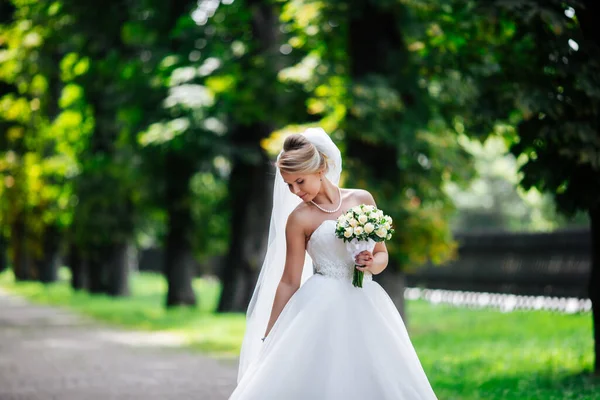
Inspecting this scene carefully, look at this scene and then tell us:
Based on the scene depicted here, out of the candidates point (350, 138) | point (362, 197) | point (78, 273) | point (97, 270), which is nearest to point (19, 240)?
point (78, 273)

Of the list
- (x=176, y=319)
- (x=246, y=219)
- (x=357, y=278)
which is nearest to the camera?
(x=357, y=278)

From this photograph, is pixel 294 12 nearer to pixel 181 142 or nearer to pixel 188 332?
pixel 181 142

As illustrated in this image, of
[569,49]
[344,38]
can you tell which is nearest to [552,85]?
[569,49]

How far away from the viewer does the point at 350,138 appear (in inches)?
567

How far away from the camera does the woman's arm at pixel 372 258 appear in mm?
5734

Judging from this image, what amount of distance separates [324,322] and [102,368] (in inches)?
272

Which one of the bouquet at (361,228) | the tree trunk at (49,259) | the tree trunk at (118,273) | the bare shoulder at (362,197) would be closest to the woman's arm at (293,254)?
the bouquet at (361,228)

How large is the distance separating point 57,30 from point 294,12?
9.27 m

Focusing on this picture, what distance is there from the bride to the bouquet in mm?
67

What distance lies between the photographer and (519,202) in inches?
2190

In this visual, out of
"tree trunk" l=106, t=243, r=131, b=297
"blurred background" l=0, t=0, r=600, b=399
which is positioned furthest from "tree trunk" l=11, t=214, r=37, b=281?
"tree trunk" l=106, t=243, r=131, b=297

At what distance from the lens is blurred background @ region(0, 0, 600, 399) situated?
960 centimetres

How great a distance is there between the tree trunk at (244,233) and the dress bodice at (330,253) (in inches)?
588

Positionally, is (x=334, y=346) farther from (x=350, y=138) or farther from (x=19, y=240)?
(x=19, y=240)
